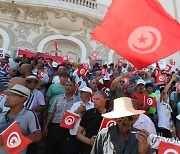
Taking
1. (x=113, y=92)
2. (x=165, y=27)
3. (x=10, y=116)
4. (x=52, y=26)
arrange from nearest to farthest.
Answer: (x=10, y=116), (x=165, y=27), (x=113, y=92), (x=52, y=26)

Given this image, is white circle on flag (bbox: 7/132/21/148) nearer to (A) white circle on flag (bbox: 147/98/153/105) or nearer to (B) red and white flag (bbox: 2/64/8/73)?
(A) white circle on flag (bbox: 147/98/153/105)

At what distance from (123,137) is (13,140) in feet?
3.15

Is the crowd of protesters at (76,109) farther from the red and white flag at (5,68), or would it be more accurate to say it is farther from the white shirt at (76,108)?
the red and white flag at (5,68)

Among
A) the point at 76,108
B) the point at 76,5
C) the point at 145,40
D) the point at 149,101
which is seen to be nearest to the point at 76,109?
the point at 76,108

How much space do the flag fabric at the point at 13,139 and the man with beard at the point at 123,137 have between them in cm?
64

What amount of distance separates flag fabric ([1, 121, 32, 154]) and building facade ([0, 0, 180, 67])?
434 inches

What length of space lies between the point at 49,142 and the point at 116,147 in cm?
232

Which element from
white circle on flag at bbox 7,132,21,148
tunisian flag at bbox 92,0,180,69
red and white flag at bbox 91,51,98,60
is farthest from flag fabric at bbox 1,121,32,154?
red and white flag at bbox 91,51,98,60

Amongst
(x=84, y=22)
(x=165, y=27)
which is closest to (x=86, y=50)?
(x=84, y=22)

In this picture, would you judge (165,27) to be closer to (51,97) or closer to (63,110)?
(63,110)

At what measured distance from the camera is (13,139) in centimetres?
278

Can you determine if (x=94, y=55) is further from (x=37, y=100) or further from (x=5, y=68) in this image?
(x=37, y=100)

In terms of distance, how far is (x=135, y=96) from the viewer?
512 centimetres

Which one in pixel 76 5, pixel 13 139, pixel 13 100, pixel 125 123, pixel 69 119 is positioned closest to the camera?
pixel 125 123
